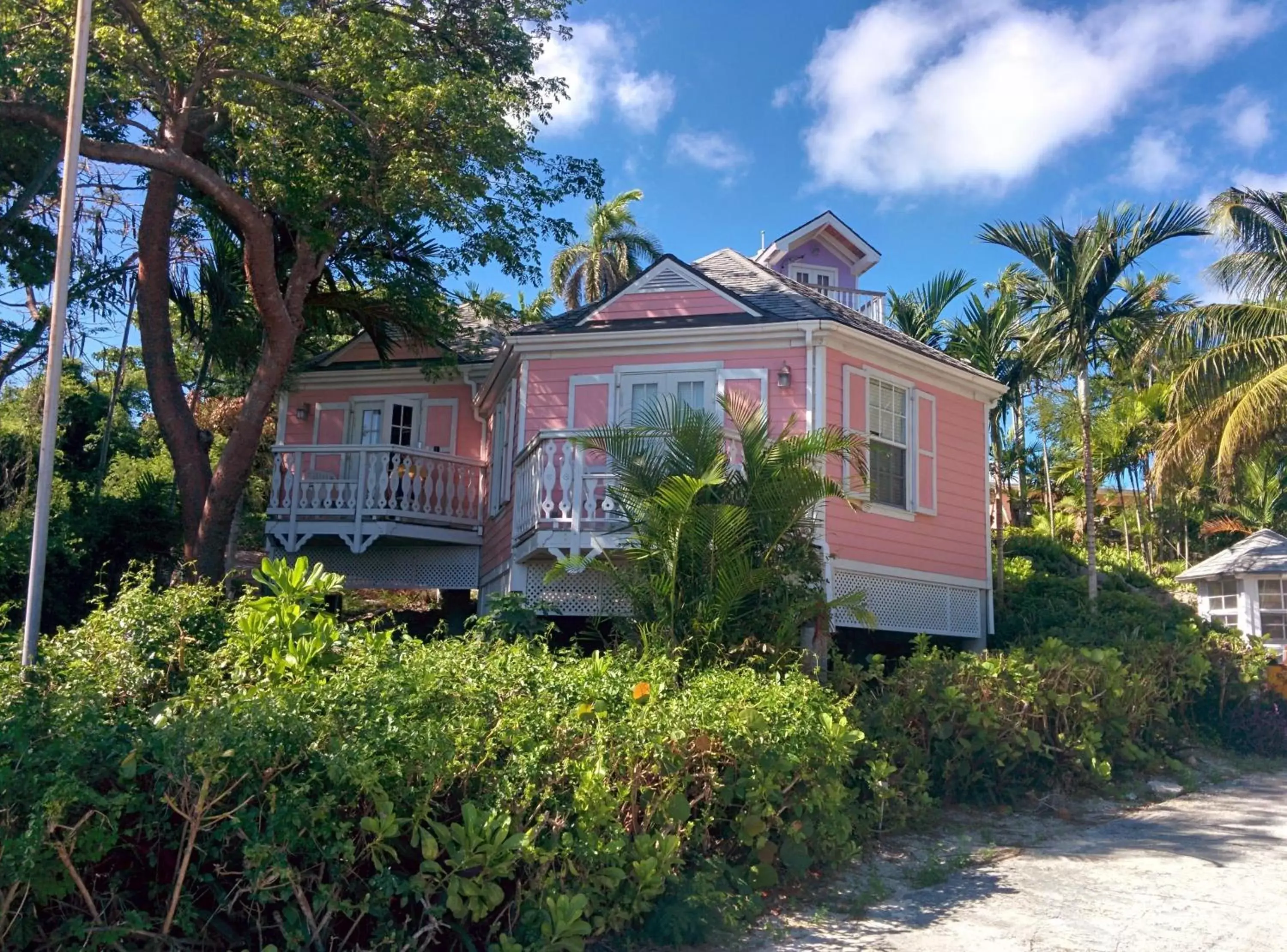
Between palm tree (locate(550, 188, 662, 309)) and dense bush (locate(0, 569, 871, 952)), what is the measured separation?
24620mm

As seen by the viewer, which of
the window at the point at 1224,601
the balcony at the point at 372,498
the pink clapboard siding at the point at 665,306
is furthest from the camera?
the window at the point at 1224,601

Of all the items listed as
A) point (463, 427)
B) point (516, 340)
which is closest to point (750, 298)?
point (516, 340)

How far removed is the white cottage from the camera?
1491cm

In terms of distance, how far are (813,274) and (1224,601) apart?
817cm

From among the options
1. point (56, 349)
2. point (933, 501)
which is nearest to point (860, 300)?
point (933, 501)

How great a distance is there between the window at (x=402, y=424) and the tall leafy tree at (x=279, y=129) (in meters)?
3.02

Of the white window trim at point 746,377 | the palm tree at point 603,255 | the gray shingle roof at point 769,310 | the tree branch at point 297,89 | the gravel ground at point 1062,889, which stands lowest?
the gravel ground at point 1062,889

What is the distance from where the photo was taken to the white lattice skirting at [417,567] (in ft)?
52.3

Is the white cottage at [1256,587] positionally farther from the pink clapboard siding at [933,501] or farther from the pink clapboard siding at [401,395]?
the pink clapboard siding at [401,395]

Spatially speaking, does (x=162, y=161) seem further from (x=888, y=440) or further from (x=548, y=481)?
(x=888, y=440)

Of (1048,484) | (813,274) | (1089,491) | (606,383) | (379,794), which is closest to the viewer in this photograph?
(379,794)

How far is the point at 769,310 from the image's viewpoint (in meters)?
13.5

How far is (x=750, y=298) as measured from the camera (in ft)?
46.3

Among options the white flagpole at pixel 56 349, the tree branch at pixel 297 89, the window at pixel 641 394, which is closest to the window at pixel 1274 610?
the window at pixel 641 394
